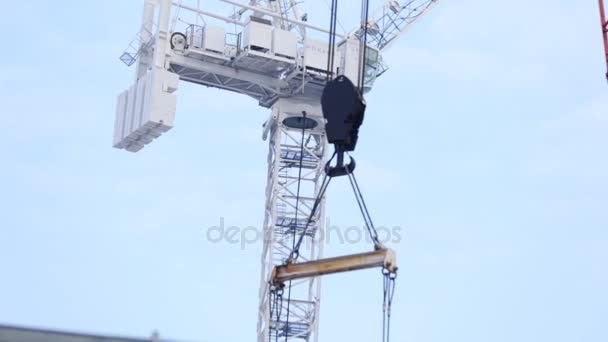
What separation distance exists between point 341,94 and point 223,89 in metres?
35.9

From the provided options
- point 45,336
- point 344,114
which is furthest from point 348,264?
point 45,336

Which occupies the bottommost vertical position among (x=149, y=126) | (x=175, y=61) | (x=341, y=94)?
(x=341, y=94)

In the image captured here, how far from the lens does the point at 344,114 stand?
27.6 meters

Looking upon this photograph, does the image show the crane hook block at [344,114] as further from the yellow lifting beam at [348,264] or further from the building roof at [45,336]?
the building roof at [45,336]

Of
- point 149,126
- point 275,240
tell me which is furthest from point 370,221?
point 275,240

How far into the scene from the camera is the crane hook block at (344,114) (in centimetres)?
2744

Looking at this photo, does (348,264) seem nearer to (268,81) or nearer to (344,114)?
(344,114)

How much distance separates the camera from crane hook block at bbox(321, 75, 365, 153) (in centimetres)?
2744

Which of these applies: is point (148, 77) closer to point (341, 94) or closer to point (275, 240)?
point (275, 240)

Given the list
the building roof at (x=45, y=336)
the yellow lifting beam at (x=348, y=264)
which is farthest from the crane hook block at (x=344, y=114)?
the building roof at (x=45, y=336)

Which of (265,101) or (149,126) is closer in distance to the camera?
(149,126)

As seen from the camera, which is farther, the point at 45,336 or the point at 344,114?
the point at 344,114

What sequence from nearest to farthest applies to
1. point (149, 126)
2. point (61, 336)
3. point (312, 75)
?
point (61, 336) → point (149, 126) → point (312, 75)

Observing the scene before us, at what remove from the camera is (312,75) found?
204 feet
